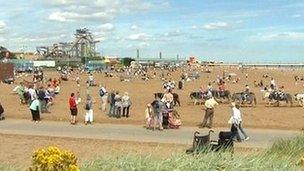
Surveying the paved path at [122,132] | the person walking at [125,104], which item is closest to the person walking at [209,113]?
the paved path at [122,132]

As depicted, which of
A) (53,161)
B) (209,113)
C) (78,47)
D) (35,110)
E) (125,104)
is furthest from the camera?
(78,47)

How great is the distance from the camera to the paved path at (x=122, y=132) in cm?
1777

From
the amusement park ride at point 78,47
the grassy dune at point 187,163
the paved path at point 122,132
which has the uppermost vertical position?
the amusement park ride at point 78,47

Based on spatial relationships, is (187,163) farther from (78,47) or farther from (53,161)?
(78,47)

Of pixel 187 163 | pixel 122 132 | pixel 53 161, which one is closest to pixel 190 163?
pixel 187 163

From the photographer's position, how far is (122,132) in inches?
768

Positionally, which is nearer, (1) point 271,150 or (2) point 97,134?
(1) point 271,150

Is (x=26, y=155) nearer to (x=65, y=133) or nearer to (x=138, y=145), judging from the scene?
(x=138, y=145)

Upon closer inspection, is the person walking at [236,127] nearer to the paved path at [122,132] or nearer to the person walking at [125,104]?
the paved path at [122,132]

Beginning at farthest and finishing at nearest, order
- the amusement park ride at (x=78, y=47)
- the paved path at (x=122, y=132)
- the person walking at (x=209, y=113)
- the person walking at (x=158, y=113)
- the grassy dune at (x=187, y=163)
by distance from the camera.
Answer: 1. the amusement park ride at (x=78, y=47)
2. the person walking at (x=209, y=113)
3. the person walking at (x=158, y=113)
4. the paved path at (x=122, y=132)
5. the grassy dune at (x=187, y=163)

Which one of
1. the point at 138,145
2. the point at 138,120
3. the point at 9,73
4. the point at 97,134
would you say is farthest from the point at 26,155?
the point at 9,73

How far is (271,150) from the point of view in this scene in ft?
39.2

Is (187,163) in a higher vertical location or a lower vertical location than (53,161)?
lower

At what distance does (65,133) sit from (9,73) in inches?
1699
